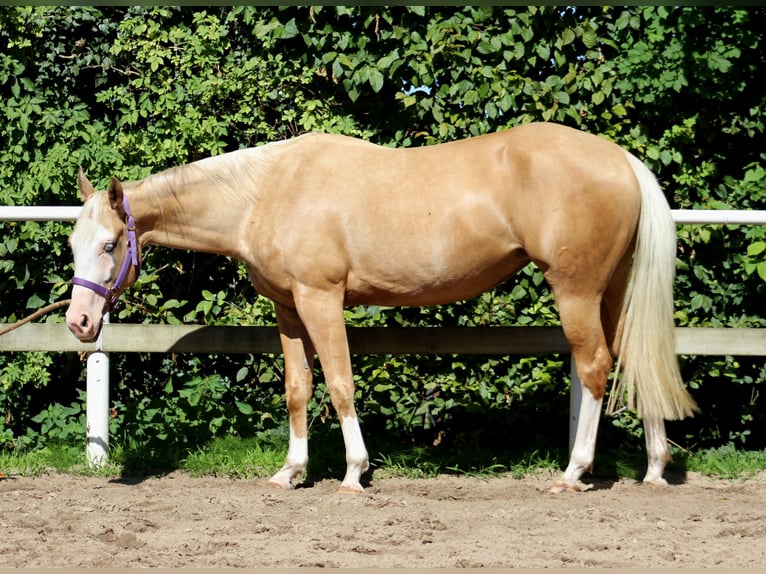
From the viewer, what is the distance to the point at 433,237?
4812 millimetres

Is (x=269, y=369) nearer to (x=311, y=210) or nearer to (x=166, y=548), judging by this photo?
(x=311, y=210)

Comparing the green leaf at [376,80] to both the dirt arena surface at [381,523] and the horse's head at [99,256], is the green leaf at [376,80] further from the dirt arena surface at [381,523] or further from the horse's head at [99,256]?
the dirt arena surface at [381,523]

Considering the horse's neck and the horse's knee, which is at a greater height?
the horse's neck

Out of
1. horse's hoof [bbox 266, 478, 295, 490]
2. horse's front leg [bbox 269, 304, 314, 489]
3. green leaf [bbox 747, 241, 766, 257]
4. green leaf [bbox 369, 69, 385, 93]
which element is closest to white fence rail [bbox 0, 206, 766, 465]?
horse's front leg [bbox 269, 304, 314, 489]

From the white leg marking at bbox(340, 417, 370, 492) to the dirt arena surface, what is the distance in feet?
0.50

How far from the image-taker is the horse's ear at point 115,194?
4.77m

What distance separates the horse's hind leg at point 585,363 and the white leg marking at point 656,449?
0.35 metres

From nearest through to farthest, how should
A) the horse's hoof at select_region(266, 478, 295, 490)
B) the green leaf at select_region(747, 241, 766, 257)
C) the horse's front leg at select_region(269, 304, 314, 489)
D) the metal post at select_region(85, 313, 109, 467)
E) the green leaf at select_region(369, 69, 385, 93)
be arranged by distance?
the horse's hoof at select_region(266, 478, 295, 490), the horse's front leg at select_region(269, 304, 314, 489), the metal post at select_region(85, 313, 109, 467), the green leaf at select_region(747, 241, 766, 257), the green leaf at select_region(369, 69, 385, 93)

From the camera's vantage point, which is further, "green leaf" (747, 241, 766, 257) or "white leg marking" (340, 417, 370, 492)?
"green leaf" (747, 241, 766, 257)

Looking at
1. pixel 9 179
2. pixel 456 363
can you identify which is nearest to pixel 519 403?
pixel 456 363

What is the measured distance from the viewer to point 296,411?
16.9ft

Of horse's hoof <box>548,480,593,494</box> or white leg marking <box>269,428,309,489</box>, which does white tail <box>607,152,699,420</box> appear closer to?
horse's hoof <box>548,480,593,494</box>

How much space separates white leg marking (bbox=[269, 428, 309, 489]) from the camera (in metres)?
5.02

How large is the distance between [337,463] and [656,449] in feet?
5.69
